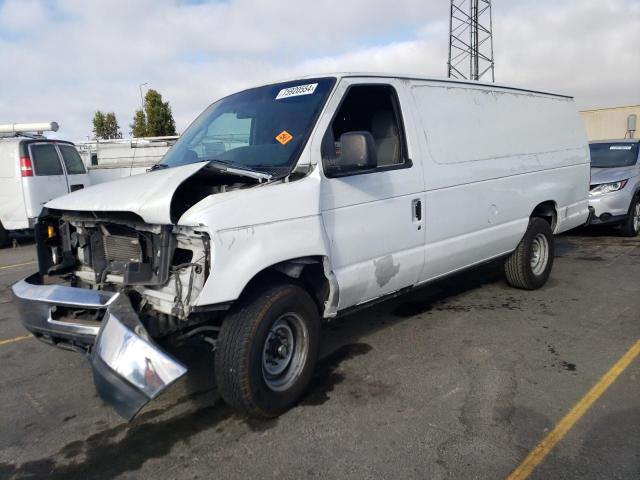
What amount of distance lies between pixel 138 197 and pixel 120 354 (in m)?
0.89

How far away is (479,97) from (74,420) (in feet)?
14.1

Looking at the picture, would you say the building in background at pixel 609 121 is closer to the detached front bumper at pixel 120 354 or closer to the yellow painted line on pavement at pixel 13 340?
the yellow painted line on pavement at pixel 13 340

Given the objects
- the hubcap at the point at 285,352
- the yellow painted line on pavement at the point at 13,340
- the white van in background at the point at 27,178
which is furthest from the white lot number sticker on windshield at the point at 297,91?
the white van in background at the point at 27,178

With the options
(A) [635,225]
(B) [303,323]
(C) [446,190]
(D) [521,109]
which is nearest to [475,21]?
(A) [635,225]

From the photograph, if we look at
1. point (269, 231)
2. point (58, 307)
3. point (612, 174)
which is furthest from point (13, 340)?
point (612, 174)

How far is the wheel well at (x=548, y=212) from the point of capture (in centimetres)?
573

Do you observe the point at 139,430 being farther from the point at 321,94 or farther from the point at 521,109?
the point at 521,109

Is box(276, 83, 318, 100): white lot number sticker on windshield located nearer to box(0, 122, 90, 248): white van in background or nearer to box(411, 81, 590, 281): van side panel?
box(411, 81, 590, 281): van side panel

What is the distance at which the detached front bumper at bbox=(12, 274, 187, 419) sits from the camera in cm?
256

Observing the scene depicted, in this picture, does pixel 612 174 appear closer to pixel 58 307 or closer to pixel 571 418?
pixel 571 418

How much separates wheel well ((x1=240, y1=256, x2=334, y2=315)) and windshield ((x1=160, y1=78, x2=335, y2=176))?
1.92ft

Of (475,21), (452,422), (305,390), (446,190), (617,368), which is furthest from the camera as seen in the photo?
(475,21)

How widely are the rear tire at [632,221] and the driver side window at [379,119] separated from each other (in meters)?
6.92

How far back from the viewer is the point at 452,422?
3.15 meters
